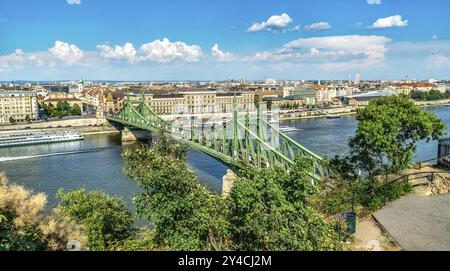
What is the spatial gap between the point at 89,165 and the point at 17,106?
21.0 metres

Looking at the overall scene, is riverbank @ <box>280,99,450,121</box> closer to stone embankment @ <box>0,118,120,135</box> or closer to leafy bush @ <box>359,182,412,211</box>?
stone embankment @ <box>0,118,120,135</box>

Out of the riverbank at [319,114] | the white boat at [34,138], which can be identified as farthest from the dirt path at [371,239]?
the riverbank at [319,114]

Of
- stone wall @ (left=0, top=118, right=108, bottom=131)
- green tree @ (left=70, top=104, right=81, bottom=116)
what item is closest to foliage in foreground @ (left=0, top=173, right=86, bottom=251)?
stone wall @ (left=0, top=118, right=108, bottom=131)

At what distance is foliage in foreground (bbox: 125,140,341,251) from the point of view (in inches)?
114

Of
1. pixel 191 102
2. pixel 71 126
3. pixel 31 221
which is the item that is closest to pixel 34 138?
pixel 71 126

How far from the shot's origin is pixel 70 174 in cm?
1606

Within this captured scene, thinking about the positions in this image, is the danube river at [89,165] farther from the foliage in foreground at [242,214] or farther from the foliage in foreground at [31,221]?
the foliage in foreground at [242,214]

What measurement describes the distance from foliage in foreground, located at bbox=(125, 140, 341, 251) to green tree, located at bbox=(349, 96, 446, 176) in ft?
12.4

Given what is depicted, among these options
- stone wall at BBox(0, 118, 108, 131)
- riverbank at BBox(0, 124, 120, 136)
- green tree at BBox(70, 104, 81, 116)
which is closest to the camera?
riverbank at BBox(0, 124, 120, 136)

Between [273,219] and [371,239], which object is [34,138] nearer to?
[371,239]

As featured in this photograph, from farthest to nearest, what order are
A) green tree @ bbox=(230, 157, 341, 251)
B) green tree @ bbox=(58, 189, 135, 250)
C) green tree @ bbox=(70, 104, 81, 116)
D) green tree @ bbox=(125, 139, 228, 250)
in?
green tree @ bbox=(70, 104, 81, 116), green tree @ bbox=(58, 189, 135, 250), green tree @ bbox=(125, 139, 228, 250), green tree @ bbox=(230, 157, 341, 251)

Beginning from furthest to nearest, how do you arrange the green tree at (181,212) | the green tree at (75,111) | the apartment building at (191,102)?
the apartment building at (191,102), the green tree at (75,111), the green tree at (181,212)

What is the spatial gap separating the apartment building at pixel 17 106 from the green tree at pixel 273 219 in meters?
35.1

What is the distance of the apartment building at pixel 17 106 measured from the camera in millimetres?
34781
